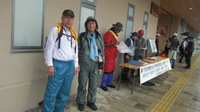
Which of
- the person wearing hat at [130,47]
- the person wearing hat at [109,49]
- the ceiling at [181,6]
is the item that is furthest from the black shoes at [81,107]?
the ceiling at [181,6]

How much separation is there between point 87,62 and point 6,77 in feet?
3.74

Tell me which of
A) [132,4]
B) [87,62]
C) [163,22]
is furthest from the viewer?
[163,22]

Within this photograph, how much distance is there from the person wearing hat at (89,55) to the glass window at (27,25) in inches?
25.4

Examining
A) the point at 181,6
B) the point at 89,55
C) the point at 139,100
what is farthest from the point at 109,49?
the point at 181,6

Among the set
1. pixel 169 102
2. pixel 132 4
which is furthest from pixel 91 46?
pixel 132 4

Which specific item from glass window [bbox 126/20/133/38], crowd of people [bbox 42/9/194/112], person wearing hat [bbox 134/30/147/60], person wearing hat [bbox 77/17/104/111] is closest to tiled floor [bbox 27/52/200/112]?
crowd of people [bbox 42/9/194/112]

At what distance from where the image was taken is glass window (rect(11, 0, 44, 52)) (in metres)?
2.25

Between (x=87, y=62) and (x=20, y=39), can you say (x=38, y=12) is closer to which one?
(x=20, y=39)

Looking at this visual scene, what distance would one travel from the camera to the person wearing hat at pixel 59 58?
2.15m

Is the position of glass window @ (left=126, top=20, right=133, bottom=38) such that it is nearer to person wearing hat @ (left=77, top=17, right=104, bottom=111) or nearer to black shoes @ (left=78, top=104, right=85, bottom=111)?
person wearing hat @ (left=77, top=17, right=104, bottom=111)

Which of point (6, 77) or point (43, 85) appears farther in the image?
point (43, 85)

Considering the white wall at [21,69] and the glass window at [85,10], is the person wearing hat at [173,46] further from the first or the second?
the white wall at [21,69]

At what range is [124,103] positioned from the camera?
3271 mm

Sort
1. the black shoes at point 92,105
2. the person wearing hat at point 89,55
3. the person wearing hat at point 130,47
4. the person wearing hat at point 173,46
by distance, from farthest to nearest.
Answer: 1. the person wearing hat at point 173,46
2. the person wearing hat at point 130,47
3. the black shoes at point 92,105
4. the person wearing hat at point 89,55
